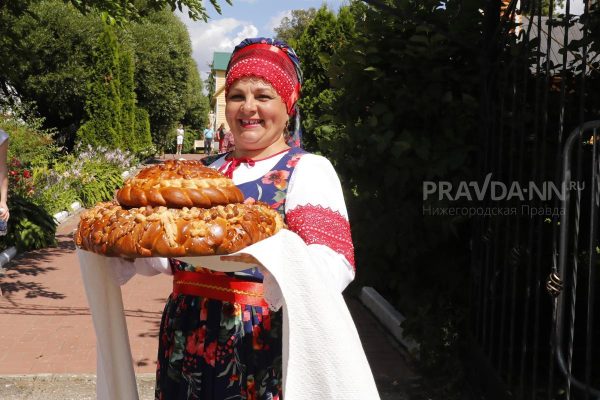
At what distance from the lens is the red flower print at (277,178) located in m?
1.84

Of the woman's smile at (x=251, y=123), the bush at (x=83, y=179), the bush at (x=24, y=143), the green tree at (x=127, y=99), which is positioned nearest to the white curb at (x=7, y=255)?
the bush at (x=83, y=179)

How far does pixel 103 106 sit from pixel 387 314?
1573 centimetres

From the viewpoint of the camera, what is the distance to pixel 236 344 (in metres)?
1.83

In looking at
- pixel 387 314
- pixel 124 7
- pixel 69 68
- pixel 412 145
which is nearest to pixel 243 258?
pixel 412 145

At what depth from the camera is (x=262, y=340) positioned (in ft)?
6.04

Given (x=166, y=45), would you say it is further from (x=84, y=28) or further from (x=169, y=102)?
(x=84, y=28)

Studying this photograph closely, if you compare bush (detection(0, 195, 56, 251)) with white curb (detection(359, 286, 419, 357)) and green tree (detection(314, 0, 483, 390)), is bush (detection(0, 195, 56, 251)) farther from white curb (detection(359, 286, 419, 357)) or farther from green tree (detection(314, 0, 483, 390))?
green tree (detection(314, 0, 483, 390))

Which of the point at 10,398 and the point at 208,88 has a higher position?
the point at 208,88

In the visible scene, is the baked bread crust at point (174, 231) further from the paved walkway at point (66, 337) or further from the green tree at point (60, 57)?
the green tree at point (60, 57)

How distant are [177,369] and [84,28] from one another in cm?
1959

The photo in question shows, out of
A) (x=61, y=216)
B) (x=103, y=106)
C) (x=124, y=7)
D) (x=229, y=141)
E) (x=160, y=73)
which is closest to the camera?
(x=124, y=7)

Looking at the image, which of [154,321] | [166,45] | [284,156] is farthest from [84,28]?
[284,156]

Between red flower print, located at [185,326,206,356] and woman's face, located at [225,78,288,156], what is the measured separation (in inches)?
22.0

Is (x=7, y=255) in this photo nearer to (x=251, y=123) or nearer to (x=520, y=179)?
(x=520, y=179)
